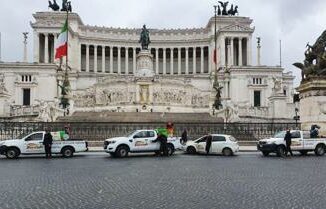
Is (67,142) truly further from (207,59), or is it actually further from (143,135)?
(207,59)

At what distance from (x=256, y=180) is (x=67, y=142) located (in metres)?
16.3

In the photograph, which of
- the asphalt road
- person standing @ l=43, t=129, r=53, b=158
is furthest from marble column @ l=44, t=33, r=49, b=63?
the asphalt road

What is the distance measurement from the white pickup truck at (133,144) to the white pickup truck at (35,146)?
2088 millimetres

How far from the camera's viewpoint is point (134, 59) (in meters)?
117

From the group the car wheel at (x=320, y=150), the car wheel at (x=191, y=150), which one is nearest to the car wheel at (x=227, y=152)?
the car wheel at (x=191, y=150)

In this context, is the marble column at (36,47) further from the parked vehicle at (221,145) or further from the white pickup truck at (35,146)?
the parked vehicle at (221,145)

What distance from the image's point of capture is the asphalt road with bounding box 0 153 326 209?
11062mm

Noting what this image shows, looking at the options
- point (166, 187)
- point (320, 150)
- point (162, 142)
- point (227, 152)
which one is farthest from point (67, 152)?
point (166, 187)

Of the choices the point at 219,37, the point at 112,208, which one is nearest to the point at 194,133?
the point at 112,208

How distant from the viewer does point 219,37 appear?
109375 mm

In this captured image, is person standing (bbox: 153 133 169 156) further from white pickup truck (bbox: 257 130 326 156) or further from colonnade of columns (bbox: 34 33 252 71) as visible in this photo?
colonnade of columns (bbox: 34 33 252 71)

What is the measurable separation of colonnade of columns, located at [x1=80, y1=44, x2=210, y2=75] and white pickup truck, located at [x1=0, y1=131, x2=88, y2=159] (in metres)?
85.0

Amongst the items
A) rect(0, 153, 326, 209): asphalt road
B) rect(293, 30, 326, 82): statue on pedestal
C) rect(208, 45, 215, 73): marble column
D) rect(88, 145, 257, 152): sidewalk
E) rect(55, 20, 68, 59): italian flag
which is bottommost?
rect(88, 145, 257, 152): sidewalk


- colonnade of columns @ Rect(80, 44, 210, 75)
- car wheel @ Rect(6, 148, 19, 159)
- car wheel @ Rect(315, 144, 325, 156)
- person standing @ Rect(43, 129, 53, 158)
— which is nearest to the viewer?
car wheel @ Rect(315, 144, 325, 156)
